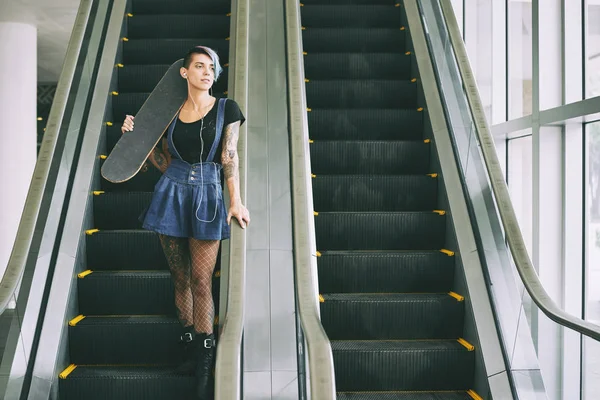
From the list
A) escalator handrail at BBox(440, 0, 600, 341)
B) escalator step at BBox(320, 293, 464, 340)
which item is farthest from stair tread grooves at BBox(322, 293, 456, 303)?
escalator handrail at BBox(440, 0, 600, 341)

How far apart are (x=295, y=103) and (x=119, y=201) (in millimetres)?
1430

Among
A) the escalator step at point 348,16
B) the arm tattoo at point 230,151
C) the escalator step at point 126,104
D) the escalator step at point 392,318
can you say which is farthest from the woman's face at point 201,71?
the escalator step at point 348,16

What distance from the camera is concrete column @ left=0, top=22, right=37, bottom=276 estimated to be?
9.88 metres

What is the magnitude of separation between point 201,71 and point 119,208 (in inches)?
66.3

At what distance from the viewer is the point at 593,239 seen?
4.83 meters

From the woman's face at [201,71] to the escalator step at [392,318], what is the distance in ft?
4.91

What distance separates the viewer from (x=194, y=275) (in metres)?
3.29

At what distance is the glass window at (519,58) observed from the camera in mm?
5992

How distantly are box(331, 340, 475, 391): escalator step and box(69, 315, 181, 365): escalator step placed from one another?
0.94 meters

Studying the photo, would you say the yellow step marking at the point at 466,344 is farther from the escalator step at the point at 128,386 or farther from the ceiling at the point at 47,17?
the ceiling at the point at 47,17

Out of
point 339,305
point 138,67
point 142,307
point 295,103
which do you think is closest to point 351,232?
point 339,305

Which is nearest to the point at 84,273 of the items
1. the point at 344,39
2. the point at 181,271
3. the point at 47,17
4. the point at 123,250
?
the point at 123,250

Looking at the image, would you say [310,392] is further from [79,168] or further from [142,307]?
[79,168]

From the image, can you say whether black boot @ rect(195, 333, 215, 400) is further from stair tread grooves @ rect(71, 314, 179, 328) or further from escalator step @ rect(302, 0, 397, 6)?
escalator step @ rect(302, 0, 397, 6)
